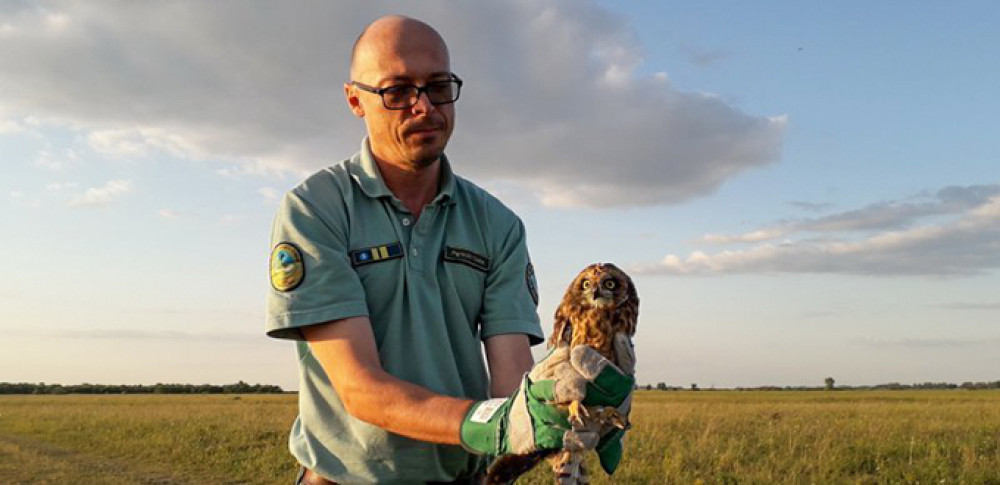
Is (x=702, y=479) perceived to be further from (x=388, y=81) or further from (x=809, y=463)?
(x=388, y=81)

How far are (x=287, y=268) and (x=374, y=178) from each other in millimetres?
506

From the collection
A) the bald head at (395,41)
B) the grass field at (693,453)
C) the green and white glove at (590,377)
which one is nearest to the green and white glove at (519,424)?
the green and white glove at (590,377)

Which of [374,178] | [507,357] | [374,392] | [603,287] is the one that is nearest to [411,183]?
[374,178]

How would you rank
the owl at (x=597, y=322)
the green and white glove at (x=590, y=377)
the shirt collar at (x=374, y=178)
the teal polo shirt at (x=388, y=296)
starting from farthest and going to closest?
the shirt collar at (x=374, y=178), the teal polo shirt at (x=388, y=296), the owl at (x=597, y=322), the green and white glove at (x=590, y=377)

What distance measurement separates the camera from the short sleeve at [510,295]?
3525 mm

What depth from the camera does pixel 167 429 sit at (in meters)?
25.4

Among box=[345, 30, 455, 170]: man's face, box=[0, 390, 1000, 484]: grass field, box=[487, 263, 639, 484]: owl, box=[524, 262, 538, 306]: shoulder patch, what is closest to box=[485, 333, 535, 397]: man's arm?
box=[524, 262, 538, 306]: shoulder patch

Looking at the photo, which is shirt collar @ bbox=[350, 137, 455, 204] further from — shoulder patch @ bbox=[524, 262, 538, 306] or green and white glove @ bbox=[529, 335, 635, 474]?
green and white glove @ bbox=[529, 335, 635, 474]

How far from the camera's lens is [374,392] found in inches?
115

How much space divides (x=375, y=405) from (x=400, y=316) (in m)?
0.51

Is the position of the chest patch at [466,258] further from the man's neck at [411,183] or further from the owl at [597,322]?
the owl at [597,322]

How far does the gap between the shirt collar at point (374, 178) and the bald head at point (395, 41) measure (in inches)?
13.0

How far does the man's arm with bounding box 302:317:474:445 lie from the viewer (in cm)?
272

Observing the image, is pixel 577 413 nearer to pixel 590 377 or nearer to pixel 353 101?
pixel 590 377
